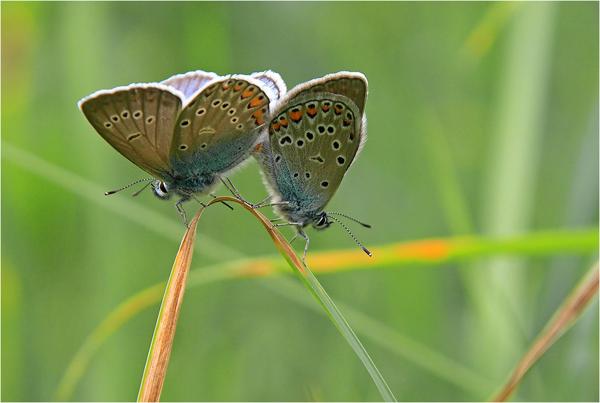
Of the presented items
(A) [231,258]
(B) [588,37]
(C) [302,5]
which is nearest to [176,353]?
(A) [231,258]

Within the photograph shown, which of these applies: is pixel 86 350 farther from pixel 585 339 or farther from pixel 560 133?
pixel 560 133

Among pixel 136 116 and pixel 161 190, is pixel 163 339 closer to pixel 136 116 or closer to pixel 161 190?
pixel 136 116

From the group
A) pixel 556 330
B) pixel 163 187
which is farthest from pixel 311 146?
pixel 556 330

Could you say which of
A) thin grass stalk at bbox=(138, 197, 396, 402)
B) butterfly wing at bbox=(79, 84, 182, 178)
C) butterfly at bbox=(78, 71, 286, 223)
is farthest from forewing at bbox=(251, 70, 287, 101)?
thin grass stalk at bbox=(138, 197, 396, 402)

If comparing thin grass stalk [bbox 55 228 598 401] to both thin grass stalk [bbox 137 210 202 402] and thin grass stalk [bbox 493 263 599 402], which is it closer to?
thin grass stalk [bbox 493 263 599 402]

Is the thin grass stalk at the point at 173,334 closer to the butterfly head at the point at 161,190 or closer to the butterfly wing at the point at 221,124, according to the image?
the butterfly wing at the point at 221,124

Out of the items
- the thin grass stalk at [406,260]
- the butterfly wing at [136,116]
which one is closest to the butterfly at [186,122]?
the butterfly wing at [136,116]

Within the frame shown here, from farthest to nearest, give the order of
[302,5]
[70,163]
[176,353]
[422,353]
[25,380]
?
[302,5]
[70,163]
[176,353]
[25,380]
[422,353]
